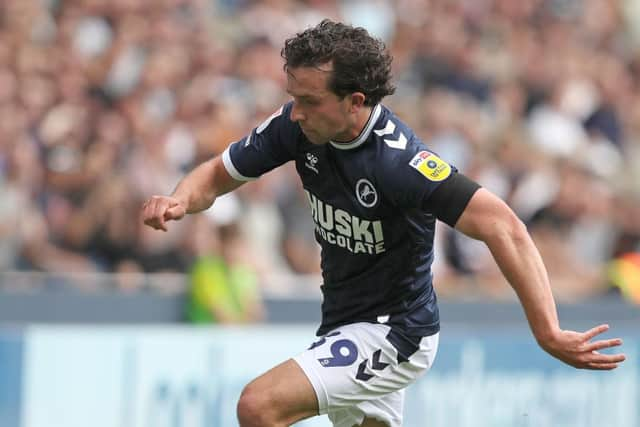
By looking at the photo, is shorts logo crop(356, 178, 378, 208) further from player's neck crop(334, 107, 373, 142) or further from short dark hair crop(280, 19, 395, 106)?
short dark hair crop(280, 19, 395, 106)

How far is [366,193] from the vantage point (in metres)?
5.66

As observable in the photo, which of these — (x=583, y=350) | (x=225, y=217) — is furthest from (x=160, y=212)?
(x=225, y=217)

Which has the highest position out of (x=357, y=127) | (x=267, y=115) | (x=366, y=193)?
(x=267, y=115)

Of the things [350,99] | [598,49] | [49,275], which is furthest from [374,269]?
[598,49]

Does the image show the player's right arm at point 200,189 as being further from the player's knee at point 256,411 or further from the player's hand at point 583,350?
the player's hand at point 583,350

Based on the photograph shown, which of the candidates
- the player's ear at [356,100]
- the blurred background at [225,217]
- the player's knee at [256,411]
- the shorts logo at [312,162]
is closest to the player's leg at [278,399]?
the player's knee at [256,411]

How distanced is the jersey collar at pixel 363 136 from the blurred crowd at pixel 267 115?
4.26 metres

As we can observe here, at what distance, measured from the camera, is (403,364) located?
19.5 feet

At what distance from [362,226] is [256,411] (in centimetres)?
100

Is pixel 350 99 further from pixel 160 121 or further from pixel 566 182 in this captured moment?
pixel 566 182

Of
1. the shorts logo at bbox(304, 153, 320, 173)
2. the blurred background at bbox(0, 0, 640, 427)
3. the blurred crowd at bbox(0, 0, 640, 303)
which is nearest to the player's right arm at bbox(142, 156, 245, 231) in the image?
the shorts logo at bbox(304, 153, 320, 173)

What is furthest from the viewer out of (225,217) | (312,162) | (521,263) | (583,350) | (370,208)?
(225,217)

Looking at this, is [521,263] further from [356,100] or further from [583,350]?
[356,100]

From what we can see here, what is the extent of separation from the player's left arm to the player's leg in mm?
1000
